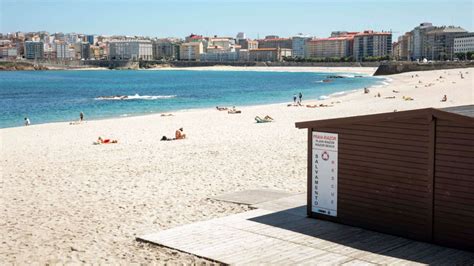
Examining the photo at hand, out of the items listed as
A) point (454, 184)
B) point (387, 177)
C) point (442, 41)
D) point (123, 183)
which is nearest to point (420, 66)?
point (442, 41)

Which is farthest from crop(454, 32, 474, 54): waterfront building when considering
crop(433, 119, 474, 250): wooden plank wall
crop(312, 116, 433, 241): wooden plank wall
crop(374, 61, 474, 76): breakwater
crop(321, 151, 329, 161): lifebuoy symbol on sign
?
crop(433, 119, 474, 250): wooden plank wall

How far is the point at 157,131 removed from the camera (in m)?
28.0

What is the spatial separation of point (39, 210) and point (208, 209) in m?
3.33

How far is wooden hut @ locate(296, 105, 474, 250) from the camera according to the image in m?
8.37

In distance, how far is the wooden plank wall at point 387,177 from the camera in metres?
8.79

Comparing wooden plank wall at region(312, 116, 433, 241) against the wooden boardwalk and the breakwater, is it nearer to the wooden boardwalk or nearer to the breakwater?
the wooden boardwalk

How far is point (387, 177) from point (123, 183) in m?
7.25

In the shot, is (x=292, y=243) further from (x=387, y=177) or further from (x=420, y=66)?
(x=420, y=66)

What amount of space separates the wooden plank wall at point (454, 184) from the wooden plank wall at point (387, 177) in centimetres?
17

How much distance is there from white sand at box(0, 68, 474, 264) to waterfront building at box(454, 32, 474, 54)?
170518 mm

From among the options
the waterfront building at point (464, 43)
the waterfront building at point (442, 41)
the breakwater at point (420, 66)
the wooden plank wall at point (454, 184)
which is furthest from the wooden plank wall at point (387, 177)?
the waterfront building at point (442, 41)

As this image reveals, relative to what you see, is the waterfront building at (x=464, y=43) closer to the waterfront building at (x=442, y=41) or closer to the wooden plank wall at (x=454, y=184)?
the waterfront building at (x=442, y=41)

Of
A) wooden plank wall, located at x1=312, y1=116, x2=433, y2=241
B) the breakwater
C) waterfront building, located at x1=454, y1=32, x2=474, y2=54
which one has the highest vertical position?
waterfront building, located at x1=454, y1=32, x2=474, y2=54

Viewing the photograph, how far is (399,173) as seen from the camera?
910 cm
